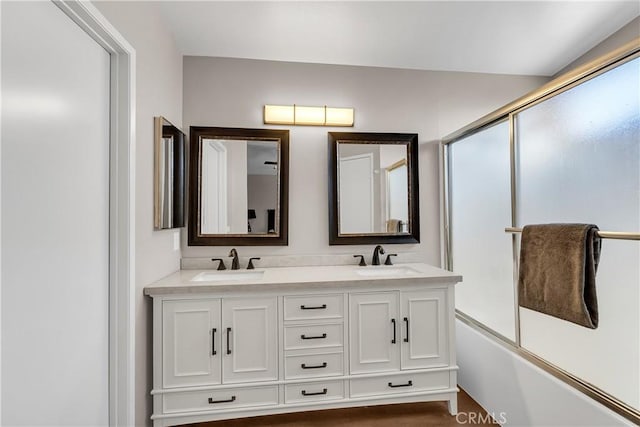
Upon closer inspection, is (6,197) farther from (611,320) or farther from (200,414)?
(611,320)

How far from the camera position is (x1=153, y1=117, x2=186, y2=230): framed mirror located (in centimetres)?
179

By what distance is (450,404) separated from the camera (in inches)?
78.4

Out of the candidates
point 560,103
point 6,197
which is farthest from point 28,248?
point 560,103

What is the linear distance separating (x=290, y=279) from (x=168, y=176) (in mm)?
976

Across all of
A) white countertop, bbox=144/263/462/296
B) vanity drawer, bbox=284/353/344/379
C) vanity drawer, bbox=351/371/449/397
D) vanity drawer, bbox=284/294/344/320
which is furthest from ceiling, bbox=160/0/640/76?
vanity drawer, bbox=351/371/449/397

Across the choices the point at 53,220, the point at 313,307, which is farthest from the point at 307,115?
the point at 53,220

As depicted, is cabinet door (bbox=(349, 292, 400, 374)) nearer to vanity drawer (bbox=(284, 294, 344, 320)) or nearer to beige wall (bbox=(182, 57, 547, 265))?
vanity drawer (bbox=(284, 294, 344, 320))

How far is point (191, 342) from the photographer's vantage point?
1.77 meters

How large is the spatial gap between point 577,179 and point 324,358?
1.74 m

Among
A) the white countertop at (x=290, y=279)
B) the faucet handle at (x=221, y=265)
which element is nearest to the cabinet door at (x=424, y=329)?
the white countertop at (x=290, y=279)

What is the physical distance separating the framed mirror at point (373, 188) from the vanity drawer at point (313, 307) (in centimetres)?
64

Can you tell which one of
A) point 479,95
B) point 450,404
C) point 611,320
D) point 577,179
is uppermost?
point 479,95

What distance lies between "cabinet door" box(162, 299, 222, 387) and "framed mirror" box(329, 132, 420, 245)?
3.51 feet

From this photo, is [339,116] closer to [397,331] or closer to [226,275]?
[226,275]
